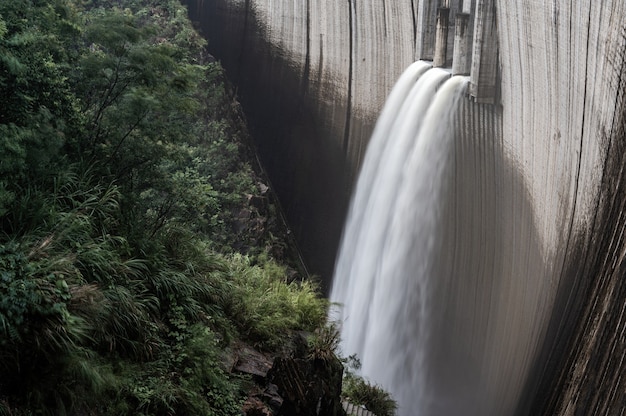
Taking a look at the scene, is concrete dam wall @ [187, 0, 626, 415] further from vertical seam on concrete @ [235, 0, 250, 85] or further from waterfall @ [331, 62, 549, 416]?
vertical seam on concrete @ [235, 0, 250, 85]

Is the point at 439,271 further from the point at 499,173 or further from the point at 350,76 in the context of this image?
the point at 350,76

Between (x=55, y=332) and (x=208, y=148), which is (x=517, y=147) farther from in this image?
(x=208, y=148)

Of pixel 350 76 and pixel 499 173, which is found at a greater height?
pixel 350 76

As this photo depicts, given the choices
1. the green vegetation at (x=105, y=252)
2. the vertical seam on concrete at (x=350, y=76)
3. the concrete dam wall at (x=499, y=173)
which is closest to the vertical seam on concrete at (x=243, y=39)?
the concrete dam wall at (x=499, y=173)

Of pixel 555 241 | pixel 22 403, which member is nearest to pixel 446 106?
pixel 555 241

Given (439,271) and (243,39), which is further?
(243,39)

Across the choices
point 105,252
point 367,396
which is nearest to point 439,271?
point 367,396

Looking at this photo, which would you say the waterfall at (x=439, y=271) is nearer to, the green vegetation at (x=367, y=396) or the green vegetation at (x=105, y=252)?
the green vegetation at (x=367, y=396)

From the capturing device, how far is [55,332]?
3.68 metres

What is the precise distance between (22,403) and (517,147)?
6977 millimetres

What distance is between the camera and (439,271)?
9938 millimetres

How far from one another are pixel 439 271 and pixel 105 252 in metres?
6.27

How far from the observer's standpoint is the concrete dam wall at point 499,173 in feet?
19.1

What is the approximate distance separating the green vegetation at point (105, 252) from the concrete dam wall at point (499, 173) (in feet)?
8.96
